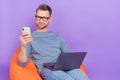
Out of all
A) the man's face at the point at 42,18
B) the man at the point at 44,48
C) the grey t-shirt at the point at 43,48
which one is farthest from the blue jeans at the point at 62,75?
the man's face at the point at 42,18

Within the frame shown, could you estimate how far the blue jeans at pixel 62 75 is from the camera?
81.2 inches

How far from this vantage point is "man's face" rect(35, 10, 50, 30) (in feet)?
7.58

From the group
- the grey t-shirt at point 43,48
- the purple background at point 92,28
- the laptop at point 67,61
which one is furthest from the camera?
the purple background at point 92,28

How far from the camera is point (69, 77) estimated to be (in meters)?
2.08

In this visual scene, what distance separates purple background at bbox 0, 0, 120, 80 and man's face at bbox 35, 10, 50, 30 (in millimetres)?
325

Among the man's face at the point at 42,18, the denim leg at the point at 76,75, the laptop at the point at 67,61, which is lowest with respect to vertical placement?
the denim leg at the point at 76,75

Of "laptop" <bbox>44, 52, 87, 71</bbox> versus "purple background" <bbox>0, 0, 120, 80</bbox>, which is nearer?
"laptop" <bbox>44, 52, 87, 71</bbox>

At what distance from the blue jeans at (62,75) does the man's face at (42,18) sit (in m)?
0.39

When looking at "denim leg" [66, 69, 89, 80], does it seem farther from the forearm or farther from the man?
the forearm

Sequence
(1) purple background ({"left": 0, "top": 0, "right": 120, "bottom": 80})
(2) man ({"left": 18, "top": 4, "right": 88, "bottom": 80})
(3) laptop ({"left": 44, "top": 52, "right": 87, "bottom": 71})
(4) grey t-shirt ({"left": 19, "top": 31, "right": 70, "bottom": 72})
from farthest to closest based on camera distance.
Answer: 1. (1) purple background ({"left": 0, "top": 0, "right": 120, "bottom": 80})
2. (4) grey t-shirt ({"left": 19, "top": 31, "right": 70, "bottom": 72})
3. (2) man ({"left": 18, "top": 4, "right": 88, "bottom": 80})
4. (3) laptop ({"left": 44, "top": 52, "right": 87, "bottom": 71})

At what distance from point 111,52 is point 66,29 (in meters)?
0.51

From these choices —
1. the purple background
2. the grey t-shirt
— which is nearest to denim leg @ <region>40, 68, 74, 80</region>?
the grey t-shirt

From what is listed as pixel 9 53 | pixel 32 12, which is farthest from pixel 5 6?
pixel 9 53

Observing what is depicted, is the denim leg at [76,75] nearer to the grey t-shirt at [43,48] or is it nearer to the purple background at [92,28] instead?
the grey t-shirt at [43,48]
